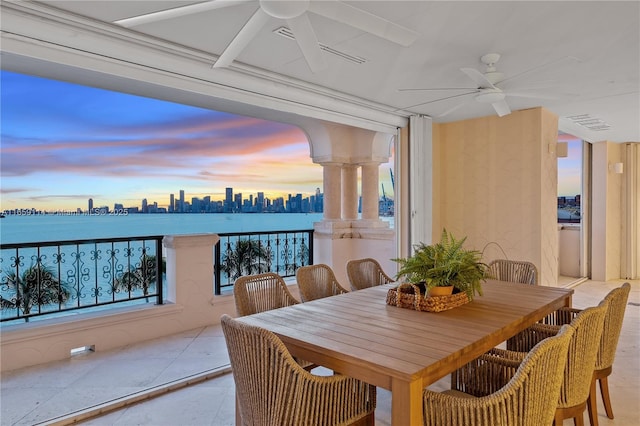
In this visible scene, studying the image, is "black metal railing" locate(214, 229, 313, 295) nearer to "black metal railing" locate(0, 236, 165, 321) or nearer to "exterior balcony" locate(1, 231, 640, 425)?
"exterior balcony" locate(1, 231, 640, 425)

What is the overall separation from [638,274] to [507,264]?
5.55 m

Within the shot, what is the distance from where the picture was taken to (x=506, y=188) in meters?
5.16

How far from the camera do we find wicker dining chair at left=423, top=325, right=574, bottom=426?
140 centimetres

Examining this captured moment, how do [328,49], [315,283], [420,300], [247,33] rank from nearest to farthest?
[247,33], [420,300], [328,49], [315,283]

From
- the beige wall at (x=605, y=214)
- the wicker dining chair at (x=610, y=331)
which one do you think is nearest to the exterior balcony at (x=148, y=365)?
the wicker dining chair at (x=610, y=331)

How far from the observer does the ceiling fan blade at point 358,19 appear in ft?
6.14

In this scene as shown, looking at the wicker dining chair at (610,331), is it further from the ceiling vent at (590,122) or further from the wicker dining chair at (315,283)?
the ceiling vent at (590,122)

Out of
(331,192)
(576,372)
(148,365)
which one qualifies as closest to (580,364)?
(576,372)

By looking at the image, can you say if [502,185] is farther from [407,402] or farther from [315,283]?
[407,402]

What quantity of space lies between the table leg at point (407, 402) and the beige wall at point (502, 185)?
410cm

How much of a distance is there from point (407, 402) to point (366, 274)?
2.10 meters

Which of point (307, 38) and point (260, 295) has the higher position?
point (307, 38)

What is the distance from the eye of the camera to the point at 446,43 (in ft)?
9.26

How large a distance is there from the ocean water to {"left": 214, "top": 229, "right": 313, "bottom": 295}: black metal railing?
0.44 feet
